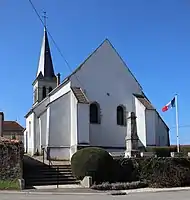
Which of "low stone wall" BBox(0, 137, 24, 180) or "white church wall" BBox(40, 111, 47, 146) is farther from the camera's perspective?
"white church wall" BBox(40, 111, 47, 146)

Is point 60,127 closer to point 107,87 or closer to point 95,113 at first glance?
point 95,113

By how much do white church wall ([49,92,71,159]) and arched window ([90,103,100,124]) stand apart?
2306mm

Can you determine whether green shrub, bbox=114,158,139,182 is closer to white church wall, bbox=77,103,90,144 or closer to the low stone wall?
the low stone wall

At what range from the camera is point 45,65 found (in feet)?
166

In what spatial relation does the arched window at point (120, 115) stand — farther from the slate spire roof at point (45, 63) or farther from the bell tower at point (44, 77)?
the slate spire roof at point (45, 63)

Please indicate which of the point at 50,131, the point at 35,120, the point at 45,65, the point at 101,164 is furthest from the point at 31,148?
the point at 101,164

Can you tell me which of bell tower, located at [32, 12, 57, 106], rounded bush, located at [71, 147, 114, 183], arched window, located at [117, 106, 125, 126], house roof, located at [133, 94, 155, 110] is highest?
bell tower, located at [32, 12, 57, 106]

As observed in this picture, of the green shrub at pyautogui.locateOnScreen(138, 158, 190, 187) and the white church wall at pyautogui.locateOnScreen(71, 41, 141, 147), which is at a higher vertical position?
the white church wall at pyautogui.locateOnScreen(71, 41, 141, 147)

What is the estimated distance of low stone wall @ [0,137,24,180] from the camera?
2028cm

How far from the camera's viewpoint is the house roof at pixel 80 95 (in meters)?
31.3

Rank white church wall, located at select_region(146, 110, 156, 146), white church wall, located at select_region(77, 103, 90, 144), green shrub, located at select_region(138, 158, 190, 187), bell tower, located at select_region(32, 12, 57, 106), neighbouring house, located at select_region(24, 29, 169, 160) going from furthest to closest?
bell tower, located at select_region(32, 12, 57, 106) → white church wall, located at select_region(146, 110, 156, 146) → neighbouring house, located at select_region(24, 29, 169, 160) → white church wall, located at select_region(77, 103, 90, 144) → green shrub, located at select_region(138, 158, 190, 187)

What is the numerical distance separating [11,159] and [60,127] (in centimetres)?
1230

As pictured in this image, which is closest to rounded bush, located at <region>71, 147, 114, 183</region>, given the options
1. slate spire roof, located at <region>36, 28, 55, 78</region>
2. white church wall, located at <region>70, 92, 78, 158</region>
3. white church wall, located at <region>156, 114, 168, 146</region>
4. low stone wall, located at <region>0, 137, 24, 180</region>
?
low stone wall, located at <region>0, 137, 24, 180</region>

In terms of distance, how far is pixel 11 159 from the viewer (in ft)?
68.1
